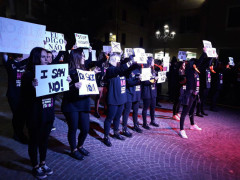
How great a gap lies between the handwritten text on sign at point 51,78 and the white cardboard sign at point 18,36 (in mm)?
1056

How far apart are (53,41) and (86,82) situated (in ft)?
7.43

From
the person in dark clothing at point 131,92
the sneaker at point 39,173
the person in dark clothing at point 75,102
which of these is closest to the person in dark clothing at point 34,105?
the sneaker at point 39,173

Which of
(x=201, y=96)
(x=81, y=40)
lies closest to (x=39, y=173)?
(x=81, y=40)

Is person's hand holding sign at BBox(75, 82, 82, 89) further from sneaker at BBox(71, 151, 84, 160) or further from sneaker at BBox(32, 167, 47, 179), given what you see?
sneaker at BBox(32, 167, 47, 179)

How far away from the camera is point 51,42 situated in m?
5.37

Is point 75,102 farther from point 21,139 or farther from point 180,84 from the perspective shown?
point 180,84

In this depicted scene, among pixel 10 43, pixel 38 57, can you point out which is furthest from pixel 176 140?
pixel 10 43

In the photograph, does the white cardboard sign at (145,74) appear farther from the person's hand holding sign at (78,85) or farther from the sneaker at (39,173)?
the sneaker at (39,173)

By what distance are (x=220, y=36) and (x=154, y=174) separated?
2419cm

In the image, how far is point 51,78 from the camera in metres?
3.36

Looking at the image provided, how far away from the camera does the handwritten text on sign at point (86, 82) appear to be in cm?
386

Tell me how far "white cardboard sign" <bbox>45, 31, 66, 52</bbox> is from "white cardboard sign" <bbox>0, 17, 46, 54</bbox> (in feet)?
3.43

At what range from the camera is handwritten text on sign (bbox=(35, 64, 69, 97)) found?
124 inches

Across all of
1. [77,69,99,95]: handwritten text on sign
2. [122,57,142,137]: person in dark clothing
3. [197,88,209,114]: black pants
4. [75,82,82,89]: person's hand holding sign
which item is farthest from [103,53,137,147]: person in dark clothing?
[197,88,209,114]: black pants
